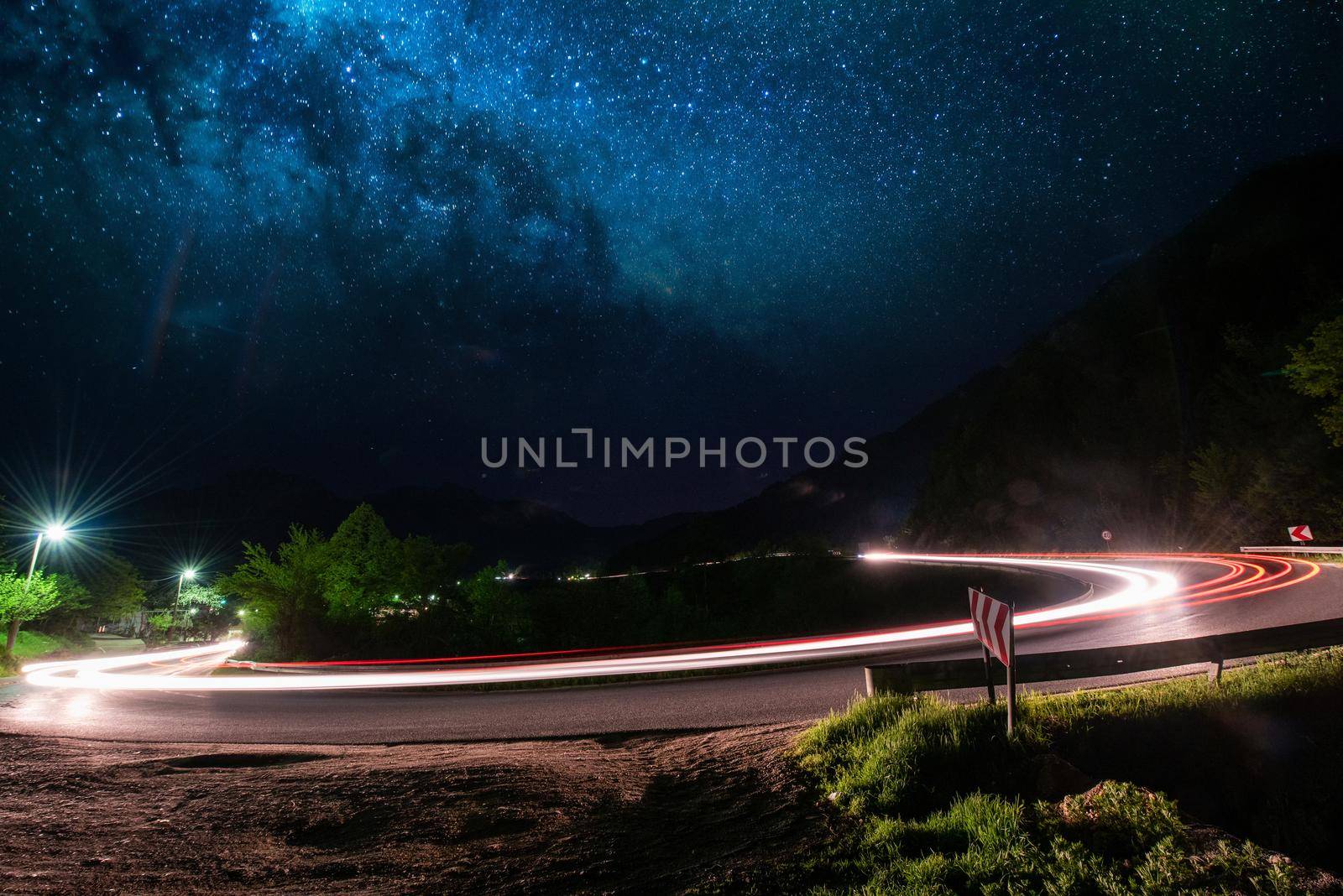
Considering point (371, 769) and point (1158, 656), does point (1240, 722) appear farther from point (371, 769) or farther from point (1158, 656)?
point (371, 769)

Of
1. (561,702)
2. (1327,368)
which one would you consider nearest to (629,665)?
(561,702)

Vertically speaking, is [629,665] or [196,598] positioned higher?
[629,665]

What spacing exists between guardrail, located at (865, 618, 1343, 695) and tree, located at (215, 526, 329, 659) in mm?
39375

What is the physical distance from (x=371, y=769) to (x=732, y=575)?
86.7 m

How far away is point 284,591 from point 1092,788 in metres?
45.8

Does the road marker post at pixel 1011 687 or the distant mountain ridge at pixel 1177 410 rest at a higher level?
the distant mountain ridge at pixel 1177 410

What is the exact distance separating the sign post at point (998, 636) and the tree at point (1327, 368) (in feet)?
114

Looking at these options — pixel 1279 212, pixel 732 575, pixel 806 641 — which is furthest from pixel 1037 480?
pixel 806 641

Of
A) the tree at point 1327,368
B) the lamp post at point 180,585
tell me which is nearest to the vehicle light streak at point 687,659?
the tree at point 1327,368

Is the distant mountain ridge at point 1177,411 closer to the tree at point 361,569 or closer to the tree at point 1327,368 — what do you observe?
the tree at point 1327,368

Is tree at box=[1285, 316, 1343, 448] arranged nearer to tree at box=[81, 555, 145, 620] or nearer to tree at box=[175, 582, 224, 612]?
tree at box=[81, 555, 145, 620]

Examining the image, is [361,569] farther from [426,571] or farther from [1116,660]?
[1116,660]

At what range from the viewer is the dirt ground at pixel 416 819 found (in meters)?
4.72

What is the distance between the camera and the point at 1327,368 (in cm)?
3005
